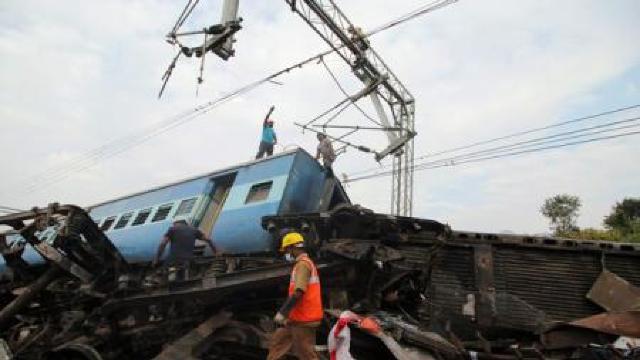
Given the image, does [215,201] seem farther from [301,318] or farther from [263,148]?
[301,318]

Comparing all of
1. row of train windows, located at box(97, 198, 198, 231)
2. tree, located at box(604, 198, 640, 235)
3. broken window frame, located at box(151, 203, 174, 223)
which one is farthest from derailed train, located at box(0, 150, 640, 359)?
tree, located at box(604, 198, 640, 235)

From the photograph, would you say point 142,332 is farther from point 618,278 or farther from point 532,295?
point 618,278

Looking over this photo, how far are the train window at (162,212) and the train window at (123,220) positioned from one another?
4.37ft

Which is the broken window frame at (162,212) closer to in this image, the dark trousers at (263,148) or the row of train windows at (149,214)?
the row of train windows at (149,214)

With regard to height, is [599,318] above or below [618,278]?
below

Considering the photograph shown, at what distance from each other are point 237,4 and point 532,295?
8.36 metres

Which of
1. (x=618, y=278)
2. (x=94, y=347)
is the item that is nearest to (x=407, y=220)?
(x=618, y=278)

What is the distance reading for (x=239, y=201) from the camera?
8.70 meters

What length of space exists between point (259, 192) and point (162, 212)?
3271 mm

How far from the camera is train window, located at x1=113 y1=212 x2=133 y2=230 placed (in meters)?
11.7

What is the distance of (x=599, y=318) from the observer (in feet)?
21.1

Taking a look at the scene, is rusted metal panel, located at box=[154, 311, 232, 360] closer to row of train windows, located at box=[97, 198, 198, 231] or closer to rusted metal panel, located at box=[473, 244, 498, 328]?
row of train windows, located at box=[97, 198, 198, 231]

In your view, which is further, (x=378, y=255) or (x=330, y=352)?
(x=378, y=255)

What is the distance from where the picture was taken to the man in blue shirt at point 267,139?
36.9 feet
